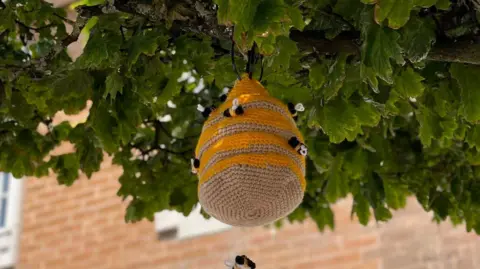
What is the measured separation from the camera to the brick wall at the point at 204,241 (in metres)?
3.43

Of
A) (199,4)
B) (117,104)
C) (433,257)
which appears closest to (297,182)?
(199,4)

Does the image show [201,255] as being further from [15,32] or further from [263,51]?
[263,51]

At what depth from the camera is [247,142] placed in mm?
1329

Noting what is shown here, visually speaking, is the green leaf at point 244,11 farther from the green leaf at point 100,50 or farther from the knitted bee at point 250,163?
the green leaf at point 100,50

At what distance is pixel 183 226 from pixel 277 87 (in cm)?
246

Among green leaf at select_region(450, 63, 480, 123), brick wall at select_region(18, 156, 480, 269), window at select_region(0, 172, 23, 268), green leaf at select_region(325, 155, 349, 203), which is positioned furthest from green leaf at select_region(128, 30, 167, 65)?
window at select_region(0, 172, 23, 268)

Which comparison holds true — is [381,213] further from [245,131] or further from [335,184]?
[245,131]

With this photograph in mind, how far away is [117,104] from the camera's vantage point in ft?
5.73

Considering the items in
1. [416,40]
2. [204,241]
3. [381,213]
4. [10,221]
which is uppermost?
[10,221]

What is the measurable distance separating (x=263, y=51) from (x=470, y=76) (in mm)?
394

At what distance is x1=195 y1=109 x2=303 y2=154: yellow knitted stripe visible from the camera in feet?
4.47

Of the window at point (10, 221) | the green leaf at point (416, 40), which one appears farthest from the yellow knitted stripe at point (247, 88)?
the window at point (10, 221)

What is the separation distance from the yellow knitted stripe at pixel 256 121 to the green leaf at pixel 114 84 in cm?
29

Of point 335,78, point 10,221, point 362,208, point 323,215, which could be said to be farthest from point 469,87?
point 10,221
